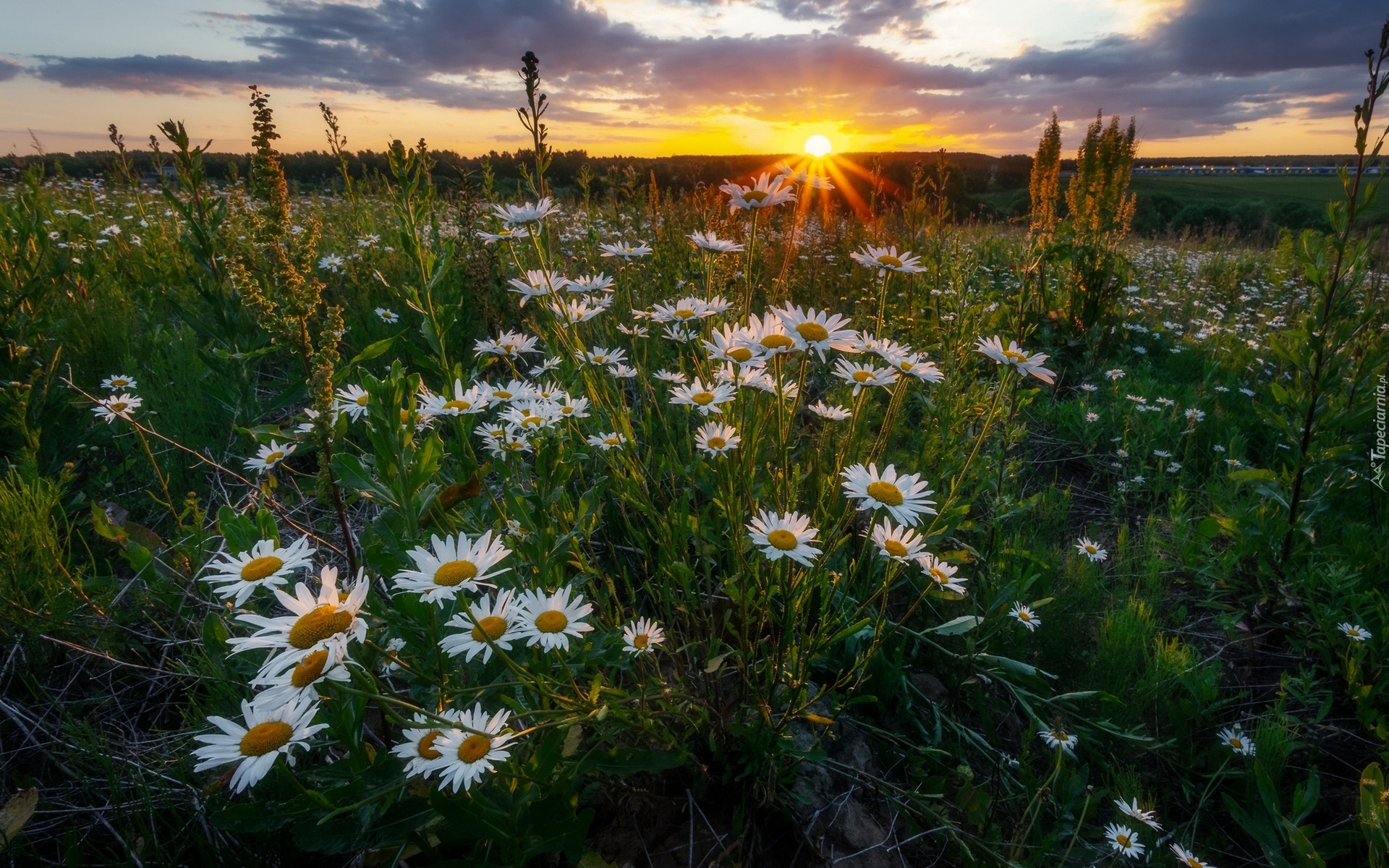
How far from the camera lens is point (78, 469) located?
2.59 metres

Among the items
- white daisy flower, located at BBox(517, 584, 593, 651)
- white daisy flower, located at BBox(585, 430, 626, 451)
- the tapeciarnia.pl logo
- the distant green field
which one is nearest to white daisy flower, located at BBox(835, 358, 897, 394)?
white daisy flower, located at BBox(585, 430, 626, 451)

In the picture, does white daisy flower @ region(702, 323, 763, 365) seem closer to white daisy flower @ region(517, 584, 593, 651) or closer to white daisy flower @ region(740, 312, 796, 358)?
white daisy flower @ region(740, 312, 796, 358)

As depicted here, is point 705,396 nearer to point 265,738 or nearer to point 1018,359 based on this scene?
point 1018,359

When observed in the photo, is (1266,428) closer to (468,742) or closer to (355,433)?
(468,742)

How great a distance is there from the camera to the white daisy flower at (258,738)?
918 mm

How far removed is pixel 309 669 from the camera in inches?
36.2

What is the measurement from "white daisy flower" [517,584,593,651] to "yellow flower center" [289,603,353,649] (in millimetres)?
275

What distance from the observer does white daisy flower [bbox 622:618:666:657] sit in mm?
1390

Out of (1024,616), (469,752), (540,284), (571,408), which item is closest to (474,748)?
(469,752)

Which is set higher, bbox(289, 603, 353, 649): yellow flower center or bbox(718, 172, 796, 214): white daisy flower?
bbox(718, 172, 796, 214): white daisy flower

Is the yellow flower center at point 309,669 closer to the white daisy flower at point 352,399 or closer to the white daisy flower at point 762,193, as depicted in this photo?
the white daisy flower at point 352,399

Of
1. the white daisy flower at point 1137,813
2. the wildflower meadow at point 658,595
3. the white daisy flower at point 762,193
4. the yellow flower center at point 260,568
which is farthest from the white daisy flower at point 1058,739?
the yellow flower center at point 260,568

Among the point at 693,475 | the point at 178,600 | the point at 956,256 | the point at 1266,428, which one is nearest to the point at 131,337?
the point at 178,600

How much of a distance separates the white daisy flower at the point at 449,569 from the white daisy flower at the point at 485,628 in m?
0.06
